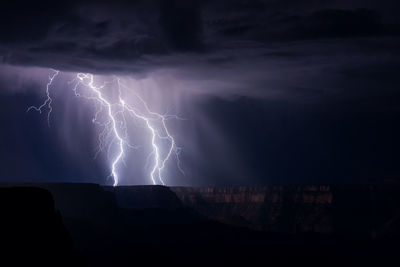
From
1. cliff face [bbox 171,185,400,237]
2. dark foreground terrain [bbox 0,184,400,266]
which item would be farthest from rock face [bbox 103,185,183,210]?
cliff face [bbox 171,185,400,237]

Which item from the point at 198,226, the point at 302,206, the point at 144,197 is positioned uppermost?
the point at 144,197

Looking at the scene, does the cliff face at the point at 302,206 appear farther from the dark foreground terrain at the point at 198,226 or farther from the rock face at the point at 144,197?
the rock face at the point at 144,197

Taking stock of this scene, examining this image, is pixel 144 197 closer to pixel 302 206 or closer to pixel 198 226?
pixel 198 226

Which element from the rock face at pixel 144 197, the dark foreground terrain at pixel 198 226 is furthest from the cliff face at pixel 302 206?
the rock face at pixel 144 197

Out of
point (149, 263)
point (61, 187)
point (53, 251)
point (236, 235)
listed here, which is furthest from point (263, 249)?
point (53, 251)

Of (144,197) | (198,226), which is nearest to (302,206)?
(144,197)

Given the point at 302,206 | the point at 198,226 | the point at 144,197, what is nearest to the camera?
the point at 198,226
